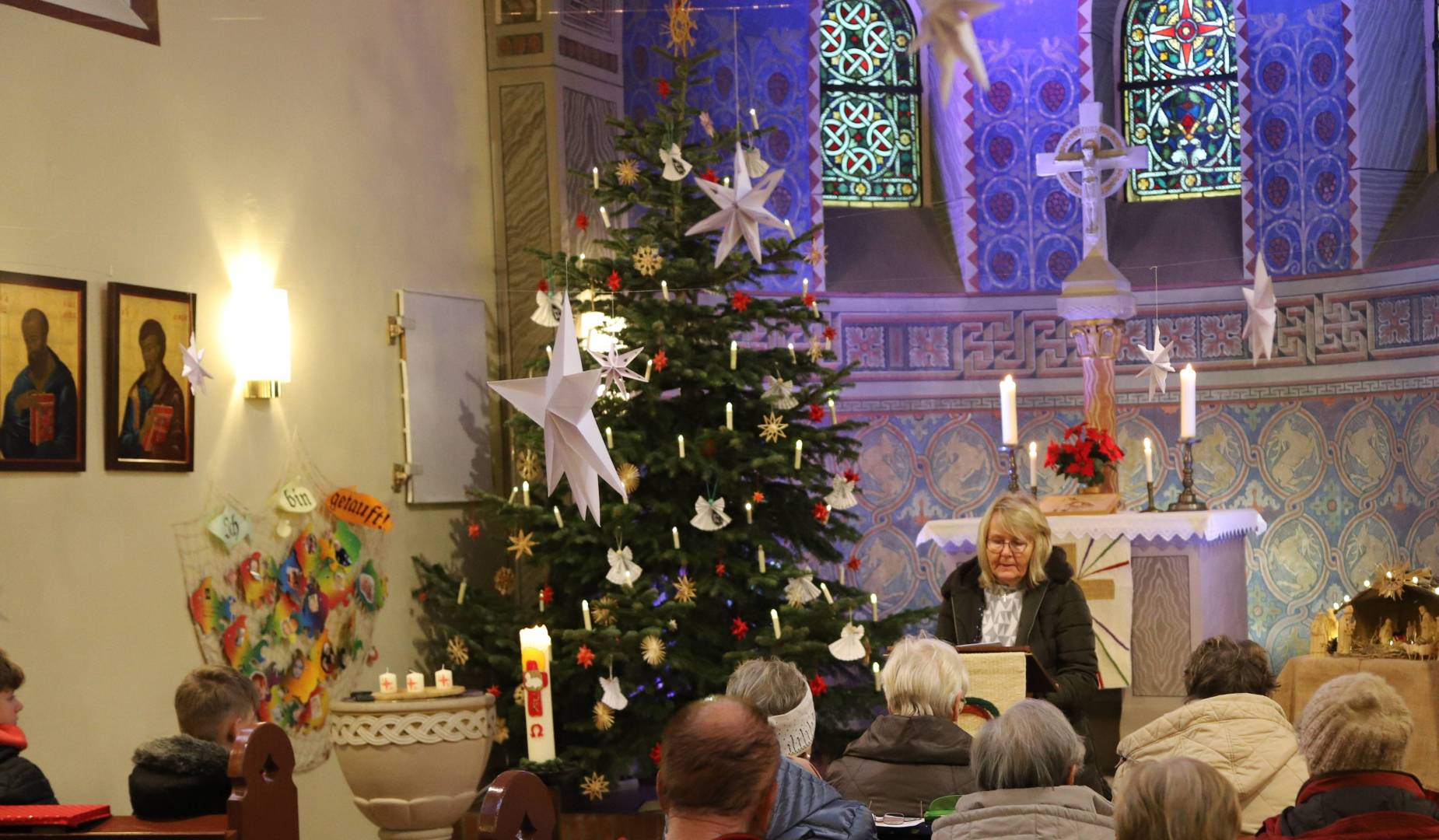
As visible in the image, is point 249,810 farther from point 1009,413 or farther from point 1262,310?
point 1262,310

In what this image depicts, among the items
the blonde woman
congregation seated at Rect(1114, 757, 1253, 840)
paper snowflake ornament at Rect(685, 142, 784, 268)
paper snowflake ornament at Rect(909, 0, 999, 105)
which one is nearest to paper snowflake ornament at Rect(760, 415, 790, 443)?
paper snowflake ornament at Rect(685, 142, 784, 268)

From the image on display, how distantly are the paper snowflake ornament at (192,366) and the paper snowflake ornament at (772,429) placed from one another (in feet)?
7.89

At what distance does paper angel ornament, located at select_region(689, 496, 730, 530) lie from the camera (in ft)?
23.7

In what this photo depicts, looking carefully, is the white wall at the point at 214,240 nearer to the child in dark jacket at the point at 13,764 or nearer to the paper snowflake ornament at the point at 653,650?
the child in dark jacket at the point at 13,764

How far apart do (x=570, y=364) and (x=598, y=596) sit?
6.81 feet

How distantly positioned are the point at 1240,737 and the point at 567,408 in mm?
2559

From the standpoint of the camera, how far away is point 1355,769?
3.36 metres

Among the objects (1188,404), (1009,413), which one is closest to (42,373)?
(1009,413)

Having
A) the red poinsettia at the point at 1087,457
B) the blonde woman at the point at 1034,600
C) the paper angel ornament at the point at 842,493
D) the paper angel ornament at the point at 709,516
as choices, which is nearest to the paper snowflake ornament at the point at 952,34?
the blonde woman at the point at 1034,600

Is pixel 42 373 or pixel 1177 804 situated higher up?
pixel 42 373

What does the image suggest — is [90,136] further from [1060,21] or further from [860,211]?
[1060,21]

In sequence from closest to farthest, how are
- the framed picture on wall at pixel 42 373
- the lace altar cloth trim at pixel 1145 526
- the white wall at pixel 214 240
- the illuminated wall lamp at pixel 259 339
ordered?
the framed picture on wall at pixel 42 373 < the white wall at pixel 214 240 < the illuminated wall lamp at pixel 259 339 < the lace altar cloth trim at pixel 1145 526

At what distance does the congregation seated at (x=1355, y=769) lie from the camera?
3301 millimetres

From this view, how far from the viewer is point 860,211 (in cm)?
1152
